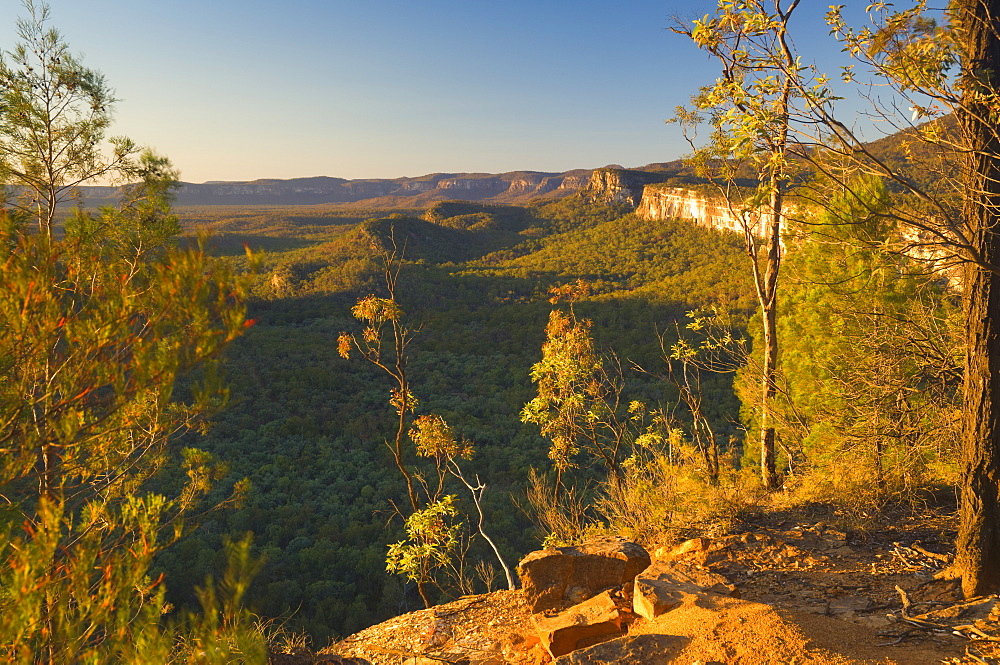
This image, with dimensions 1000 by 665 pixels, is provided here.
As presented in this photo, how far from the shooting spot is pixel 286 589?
14805mm

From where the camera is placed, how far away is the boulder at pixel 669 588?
4.86 m

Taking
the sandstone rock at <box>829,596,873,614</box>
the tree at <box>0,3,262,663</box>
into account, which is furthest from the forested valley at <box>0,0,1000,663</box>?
the sandstone rock at <box>829,596,873,614</box>

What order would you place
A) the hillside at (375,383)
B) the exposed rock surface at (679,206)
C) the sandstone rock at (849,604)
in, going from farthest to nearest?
the exposed rock surface at (679,206) < the hillside at (375,383) < the sandstone rock at (849,604)

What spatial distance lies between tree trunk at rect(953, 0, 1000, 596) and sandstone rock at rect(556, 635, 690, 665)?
2531mm

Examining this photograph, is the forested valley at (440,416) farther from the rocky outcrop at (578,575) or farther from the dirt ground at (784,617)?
the rocky outcrop at (578,575)

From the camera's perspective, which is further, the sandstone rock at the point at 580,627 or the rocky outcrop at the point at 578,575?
the rocky outcrop at the point at 578,575

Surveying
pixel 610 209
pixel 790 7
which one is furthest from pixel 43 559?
pixel 610 209

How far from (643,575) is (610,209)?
107 m

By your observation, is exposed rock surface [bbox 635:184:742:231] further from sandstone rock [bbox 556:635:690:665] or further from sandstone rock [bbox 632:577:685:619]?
sandstone rock [bbox 556:635:690:665]

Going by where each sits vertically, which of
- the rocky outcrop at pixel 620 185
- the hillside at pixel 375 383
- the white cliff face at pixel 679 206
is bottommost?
the hillside at pixel 375 383

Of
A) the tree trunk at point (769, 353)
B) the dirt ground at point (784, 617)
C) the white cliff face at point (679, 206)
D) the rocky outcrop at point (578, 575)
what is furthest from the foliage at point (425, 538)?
the white cliff face at point (679, 206)

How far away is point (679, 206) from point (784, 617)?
89006 mm

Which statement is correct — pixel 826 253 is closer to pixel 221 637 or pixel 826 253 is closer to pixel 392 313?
pixel 392 313

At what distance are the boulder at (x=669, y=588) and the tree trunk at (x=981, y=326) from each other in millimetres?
1932
